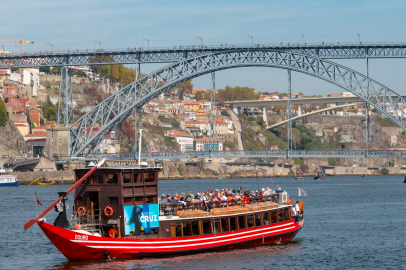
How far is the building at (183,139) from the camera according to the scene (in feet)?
431

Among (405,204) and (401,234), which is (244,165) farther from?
(401,234)

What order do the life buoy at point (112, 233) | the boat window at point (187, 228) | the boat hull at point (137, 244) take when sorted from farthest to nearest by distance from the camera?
the boat window at point (187, 228), the life buoy at point (112, 233), the boat hull at point (137, 244)

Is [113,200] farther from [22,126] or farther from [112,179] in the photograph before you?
[22,126]

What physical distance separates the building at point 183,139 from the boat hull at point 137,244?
105 metres

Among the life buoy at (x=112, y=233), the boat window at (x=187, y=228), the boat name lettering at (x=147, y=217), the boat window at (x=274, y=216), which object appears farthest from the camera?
the boat window at (x=274, y=216)

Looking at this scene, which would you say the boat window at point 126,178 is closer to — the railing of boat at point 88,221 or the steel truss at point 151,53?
the railing of boat at point 88,221

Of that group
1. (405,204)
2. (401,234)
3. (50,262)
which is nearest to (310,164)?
(405,204)

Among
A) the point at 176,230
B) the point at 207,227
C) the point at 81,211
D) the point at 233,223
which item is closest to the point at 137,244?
the point at 176,230

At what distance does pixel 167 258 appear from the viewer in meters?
22.8

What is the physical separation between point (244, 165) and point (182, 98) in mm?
71929

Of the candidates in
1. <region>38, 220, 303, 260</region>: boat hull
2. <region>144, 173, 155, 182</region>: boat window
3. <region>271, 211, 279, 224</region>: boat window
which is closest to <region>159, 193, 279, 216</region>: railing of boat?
<region>271, 211, 279, 224</region>: boat window

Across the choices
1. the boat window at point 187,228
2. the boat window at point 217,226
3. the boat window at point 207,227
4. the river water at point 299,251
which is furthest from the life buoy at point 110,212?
the boat window at point 217,226

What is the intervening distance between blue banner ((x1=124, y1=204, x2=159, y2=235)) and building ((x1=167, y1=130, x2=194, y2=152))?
107358 millimetres

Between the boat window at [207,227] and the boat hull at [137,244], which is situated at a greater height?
the boat window at [207,227]
